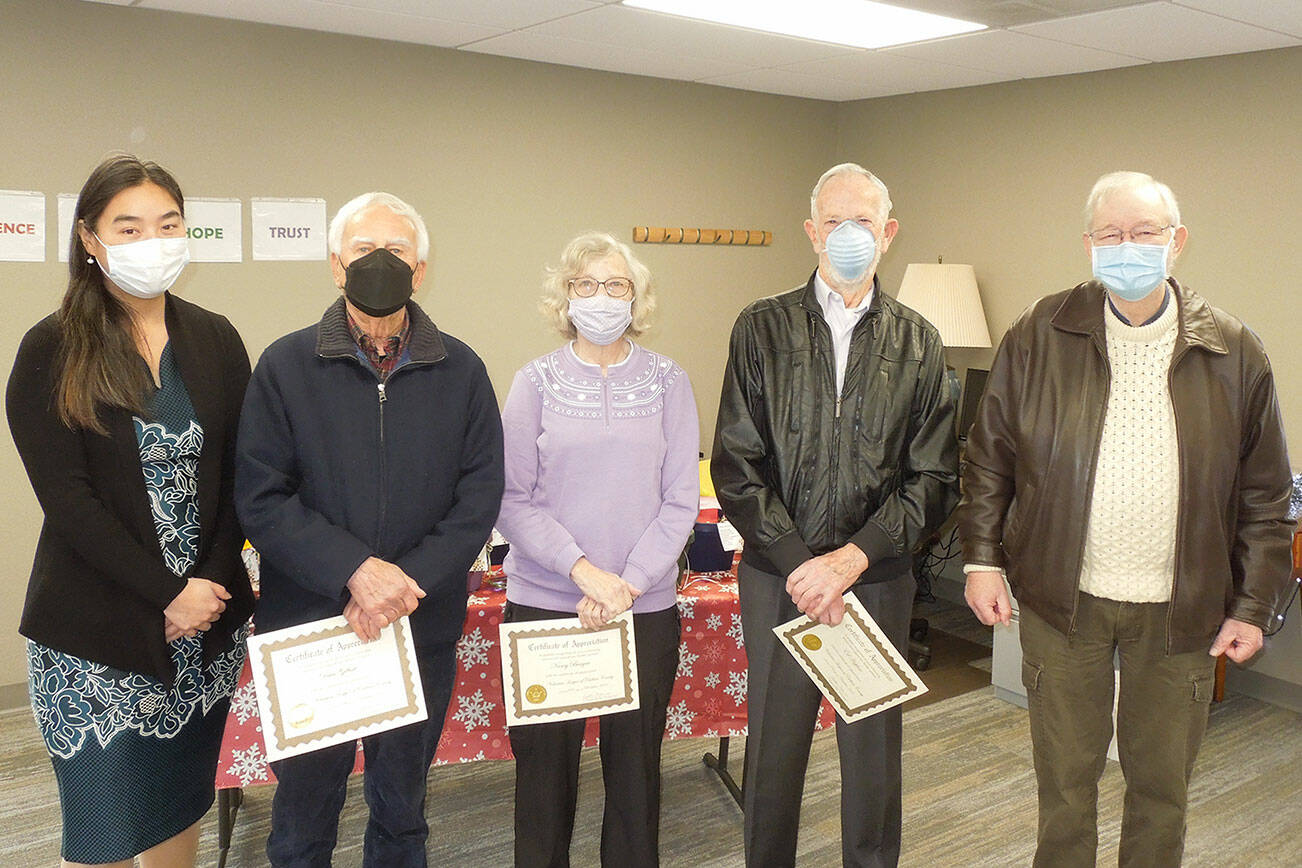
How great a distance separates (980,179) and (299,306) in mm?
3232

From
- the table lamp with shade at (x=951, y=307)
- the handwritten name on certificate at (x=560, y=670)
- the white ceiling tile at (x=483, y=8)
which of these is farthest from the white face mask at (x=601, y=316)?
the table lamp with shade at (x=951, y=307)

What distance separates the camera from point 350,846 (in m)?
2.89

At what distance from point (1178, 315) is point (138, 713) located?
6.79ft

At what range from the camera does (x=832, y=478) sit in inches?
86.1

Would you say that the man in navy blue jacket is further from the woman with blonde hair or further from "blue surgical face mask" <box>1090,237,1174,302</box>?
"blue surgical face mask" <box>1090,237,1174,302</box>

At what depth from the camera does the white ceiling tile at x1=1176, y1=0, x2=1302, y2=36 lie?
3213mm

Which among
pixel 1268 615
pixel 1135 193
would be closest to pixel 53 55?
pixel 1135 193

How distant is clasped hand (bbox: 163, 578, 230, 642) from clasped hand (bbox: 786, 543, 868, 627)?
42.5 inches

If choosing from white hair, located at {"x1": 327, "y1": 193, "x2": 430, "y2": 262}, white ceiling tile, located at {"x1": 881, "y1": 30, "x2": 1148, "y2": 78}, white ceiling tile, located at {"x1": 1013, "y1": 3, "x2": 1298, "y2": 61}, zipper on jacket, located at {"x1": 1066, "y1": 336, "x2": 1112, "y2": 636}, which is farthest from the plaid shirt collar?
white ceiling tile, located at {"x1": 881, "y1": 30, "x2": 1148, "y2": 78}

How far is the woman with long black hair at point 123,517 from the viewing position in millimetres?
1778

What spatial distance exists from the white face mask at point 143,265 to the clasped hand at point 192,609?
0.52 meters

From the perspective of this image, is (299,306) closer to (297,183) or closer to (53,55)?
(297,183)

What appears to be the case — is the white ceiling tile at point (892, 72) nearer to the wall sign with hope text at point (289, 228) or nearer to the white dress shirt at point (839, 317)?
the wall sign with hope text at point (289, 228)

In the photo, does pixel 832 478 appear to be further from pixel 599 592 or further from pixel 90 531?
pixel 90 531
